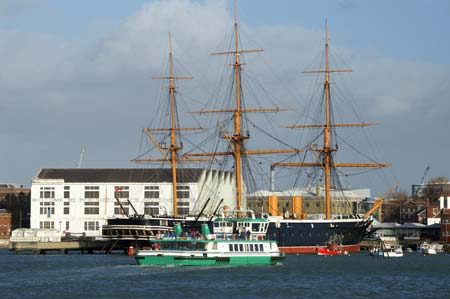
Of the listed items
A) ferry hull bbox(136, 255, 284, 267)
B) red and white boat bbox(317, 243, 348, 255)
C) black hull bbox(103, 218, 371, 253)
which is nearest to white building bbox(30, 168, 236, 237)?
black hull bbox(103, 218, 371, 253)

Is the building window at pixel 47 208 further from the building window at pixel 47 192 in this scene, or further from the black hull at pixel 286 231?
the black hull at pixel 286 231

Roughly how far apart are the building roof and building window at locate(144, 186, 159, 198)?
1279mm

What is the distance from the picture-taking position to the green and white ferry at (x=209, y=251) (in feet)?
308

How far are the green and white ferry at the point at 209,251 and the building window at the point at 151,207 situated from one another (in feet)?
258

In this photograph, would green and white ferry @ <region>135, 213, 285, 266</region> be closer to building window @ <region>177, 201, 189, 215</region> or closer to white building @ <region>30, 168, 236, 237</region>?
building window @ <region>177, 201, 189, 215</region>

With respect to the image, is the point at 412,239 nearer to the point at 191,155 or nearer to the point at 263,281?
the point at 191,155

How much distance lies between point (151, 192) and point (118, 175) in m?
7.16

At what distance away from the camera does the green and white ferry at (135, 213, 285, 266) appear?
9400 cm

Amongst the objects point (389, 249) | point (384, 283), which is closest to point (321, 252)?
point (389, 249)

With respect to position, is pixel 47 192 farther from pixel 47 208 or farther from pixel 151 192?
pixel 151 192

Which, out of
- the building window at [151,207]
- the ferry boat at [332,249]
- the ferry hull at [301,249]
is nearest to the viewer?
the ferry boat at [332,249]

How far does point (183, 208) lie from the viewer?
17825 cm

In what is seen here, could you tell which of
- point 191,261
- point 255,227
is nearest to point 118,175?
Answer: point 255,227

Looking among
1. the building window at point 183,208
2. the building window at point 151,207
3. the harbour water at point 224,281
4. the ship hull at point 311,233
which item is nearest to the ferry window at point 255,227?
the harbour water at point 224,281
